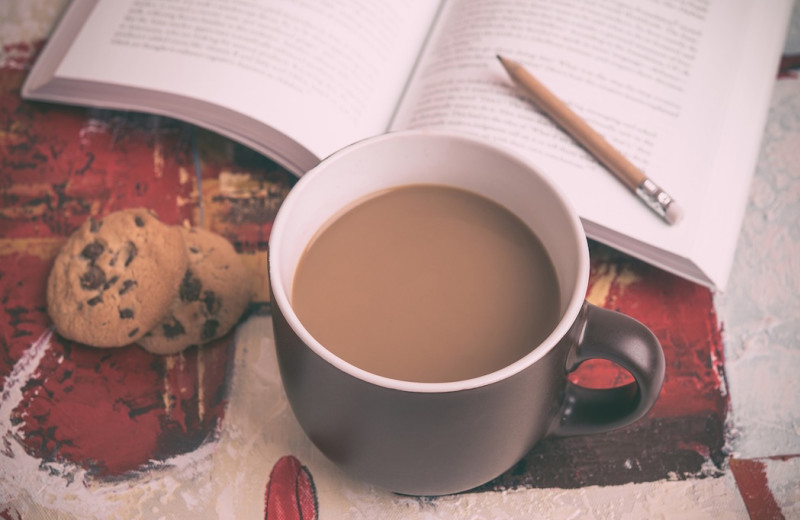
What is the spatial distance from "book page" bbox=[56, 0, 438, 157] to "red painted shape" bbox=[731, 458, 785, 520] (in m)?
0.51

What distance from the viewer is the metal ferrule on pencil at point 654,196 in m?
0.73

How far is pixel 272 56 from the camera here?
32.3 inches

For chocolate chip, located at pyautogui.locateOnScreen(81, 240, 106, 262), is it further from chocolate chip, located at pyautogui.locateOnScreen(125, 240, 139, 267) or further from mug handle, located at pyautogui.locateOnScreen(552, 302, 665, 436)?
mug handle, located at pyautogui.locateOnScreen(552, 302, 665, 436)

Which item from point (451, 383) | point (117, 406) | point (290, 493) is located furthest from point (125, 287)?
point (451, 383)

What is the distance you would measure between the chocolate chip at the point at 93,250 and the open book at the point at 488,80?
205 millimetres

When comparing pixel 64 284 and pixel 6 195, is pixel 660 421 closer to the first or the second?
pixel 64 284

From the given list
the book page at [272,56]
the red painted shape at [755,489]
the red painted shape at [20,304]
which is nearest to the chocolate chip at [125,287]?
the red painted shape at [20,304]

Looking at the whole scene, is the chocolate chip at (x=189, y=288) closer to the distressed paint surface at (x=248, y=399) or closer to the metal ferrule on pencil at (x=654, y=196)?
the distressed paint surface at (x=248, y=399)

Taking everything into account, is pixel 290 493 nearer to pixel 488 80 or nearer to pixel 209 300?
pixel 209 300

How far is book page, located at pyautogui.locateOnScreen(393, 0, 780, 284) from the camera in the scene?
2.49 ft

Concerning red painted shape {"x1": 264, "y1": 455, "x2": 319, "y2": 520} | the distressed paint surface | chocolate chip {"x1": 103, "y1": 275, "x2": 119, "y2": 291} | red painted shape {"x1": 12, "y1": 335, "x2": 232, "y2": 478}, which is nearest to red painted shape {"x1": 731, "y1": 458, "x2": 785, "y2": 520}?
the distressed paint surface

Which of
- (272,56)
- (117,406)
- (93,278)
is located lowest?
(117,406)

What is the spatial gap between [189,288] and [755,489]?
56 cm

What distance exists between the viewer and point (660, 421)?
678 mm
